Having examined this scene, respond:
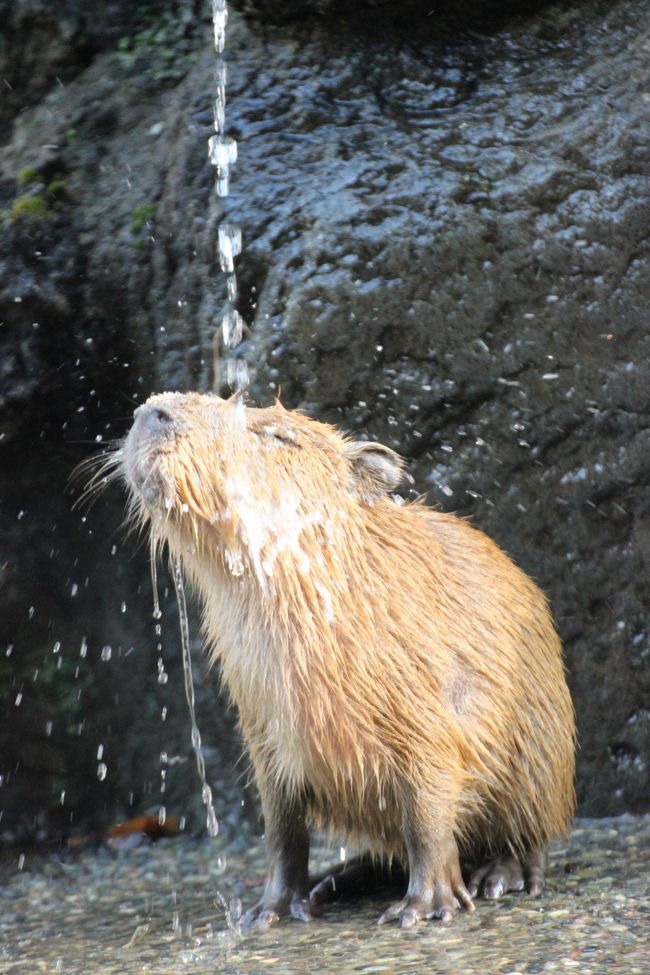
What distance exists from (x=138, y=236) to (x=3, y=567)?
144 centimetres

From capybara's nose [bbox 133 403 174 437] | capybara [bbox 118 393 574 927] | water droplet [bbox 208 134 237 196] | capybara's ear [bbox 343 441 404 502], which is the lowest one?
capybara [bbox 118 393 574 927]

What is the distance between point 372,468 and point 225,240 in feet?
4.77

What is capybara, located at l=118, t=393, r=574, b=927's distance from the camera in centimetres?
396

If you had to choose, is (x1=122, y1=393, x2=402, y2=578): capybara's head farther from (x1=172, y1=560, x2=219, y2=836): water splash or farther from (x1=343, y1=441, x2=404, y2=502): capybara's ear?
(x1=172, y1=560, x2=219, y2=836): water splash

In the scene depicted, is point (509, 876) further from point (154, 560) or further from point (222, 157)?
point (222, 157)

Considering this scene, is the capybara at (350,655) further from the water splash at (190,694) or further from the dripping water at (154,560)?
the water splash at (190,694)

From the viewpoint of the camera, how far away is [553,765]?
4.41 metres

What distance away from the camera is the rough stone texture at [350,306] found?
5133 mm

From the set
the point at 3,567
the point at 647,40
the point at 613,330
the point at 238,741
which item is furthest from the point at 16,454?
the point at 647,40

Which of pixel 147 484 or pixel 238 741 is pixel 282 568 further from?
pixel 238 741

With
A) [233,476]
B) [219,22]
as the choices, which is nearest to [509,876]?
[233,476]

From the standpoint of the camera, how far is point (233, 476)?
4.01m

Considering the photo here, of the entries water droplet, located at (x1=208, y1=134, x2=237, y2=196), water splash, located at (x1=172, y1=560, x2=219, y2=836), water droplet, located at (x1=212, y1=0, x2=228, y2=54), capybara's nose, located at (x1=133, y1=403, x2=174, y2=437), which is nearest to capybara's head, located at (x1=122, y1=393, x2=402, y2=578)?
capybara's nose, located at (x1=133, y1=403, x2=174, y2=437)

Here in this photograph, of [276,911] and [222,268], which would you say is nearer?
[276,911]
